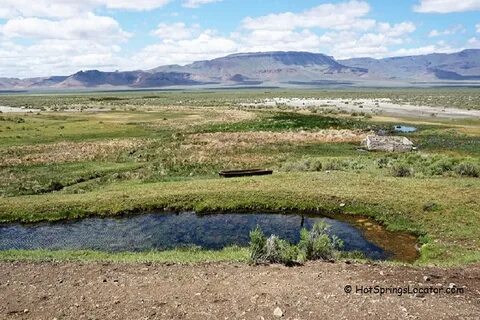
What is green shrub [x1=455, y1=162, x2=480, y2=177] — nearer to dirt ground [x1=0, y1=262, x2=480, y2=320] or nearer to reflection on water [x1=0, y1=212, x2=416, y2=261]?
reflection on water [x1=0, y1=212, x2=416, y2=261]

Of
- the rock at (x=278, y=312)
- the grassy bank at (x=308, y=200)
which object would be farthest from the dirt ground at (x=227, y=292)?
the grassy bank at (x=308, y=200)

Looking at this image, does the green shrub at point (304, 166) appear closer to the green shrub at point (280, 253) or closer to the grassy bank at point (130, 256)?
the grassy bank at point (130, 256)

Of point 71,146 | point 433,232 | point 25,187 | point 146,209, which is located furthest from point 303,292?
point 71,146

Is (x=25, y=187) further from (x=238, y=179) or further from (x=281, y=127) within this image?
(x=281, y=127)

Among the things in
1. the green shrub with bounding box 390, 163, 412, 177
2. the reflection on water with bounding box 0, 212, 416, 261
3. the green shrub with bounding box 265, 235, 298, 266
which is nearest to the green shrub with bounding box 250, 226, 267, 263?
the green shrub with bounding box 265, 235, 298, 266

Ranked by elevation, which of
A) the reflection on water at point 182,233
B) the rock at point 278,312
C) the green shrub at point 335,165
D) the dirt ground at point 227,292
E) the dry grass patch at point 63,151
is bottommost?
the reflection on water at point 182,233

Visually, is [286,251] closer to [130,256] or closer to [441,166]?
[130,256]

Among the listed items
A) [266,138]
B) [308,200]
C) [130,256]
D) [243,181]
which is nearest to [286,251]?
[130,256]
